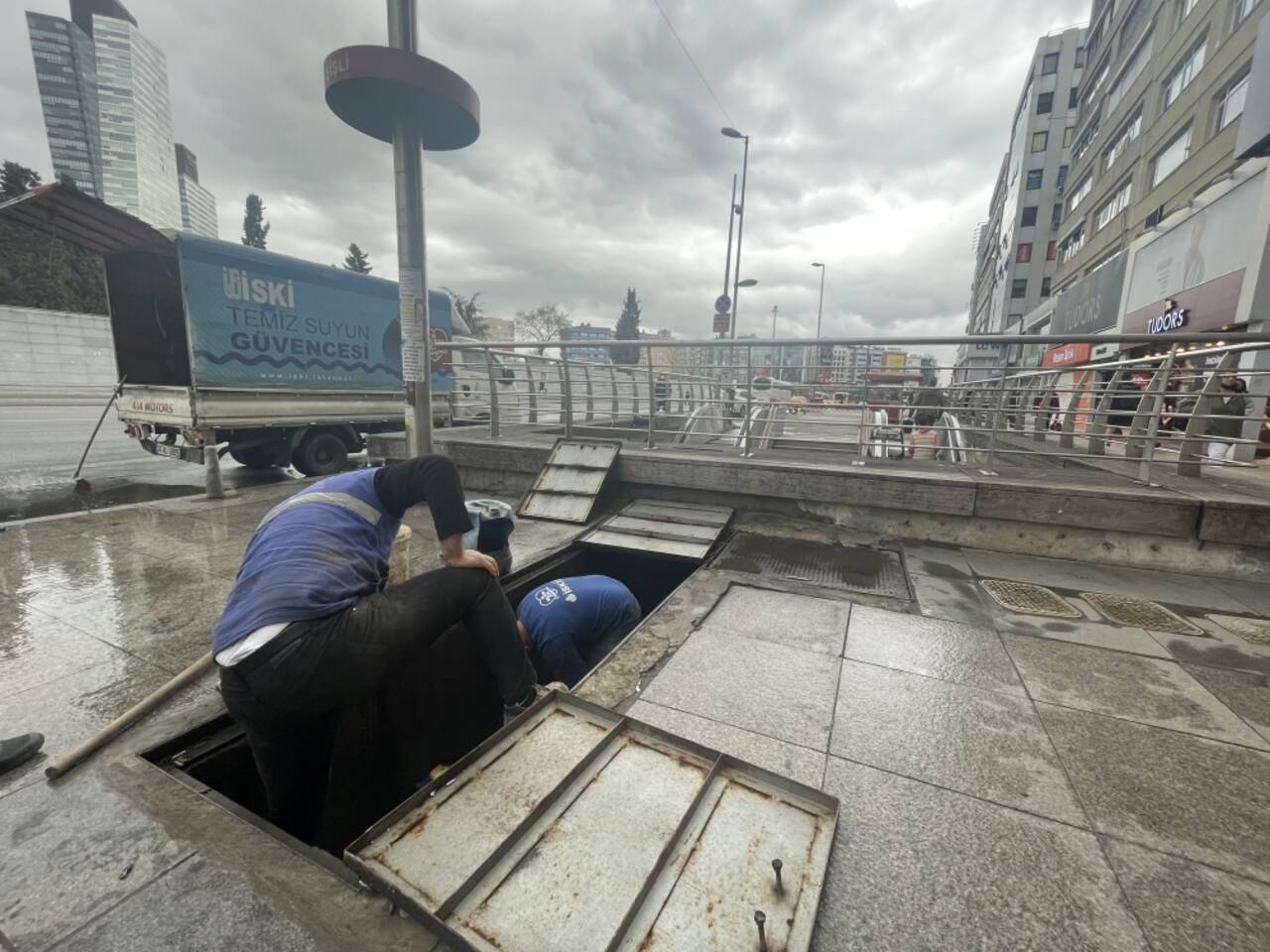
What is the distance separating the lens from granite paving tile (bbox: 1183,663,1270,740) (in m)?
2.46

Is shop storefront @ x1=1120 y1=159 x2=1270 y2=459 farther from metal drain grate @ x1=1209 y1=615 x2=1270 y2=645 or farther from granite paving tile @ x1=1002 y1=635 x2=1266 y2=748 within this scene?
granite paving tile @ x1=1002 y1=635 x2=1266 y2=748

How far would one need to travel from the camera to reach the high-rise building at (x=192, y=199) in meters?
50.7

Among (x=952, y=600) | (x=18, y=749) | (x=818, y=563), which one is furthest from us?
(x=818, y=563)

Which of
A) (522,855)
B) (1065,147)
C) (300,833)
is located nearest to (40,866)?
(300,833)

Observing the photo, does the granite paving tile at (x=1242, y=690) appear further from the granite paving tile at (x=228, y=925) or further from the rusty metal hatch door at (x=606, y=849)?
the granite paving tile at (x=228, y=925)

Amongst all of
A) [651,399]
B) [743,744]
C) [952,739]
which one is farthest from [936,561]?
[651,399]

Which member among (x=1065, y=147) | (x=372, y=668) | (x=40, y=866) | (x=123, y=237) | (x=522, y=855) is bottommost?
(x=40, y=866)

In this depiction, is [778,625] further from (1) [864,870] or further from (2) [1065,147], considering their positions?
(2) [1065,147]

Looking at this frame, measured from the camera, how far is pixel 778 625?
3.39 m

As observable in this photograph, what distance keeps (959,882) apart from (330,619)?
2.35 m

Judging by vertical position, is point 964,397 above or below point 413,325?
below

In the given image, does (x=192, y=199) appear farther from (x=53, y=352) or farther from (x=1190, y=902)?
(x=1190, y=902)

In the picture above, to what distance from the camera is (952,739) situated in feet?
7.55

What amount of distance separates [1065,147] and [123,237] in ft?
200
